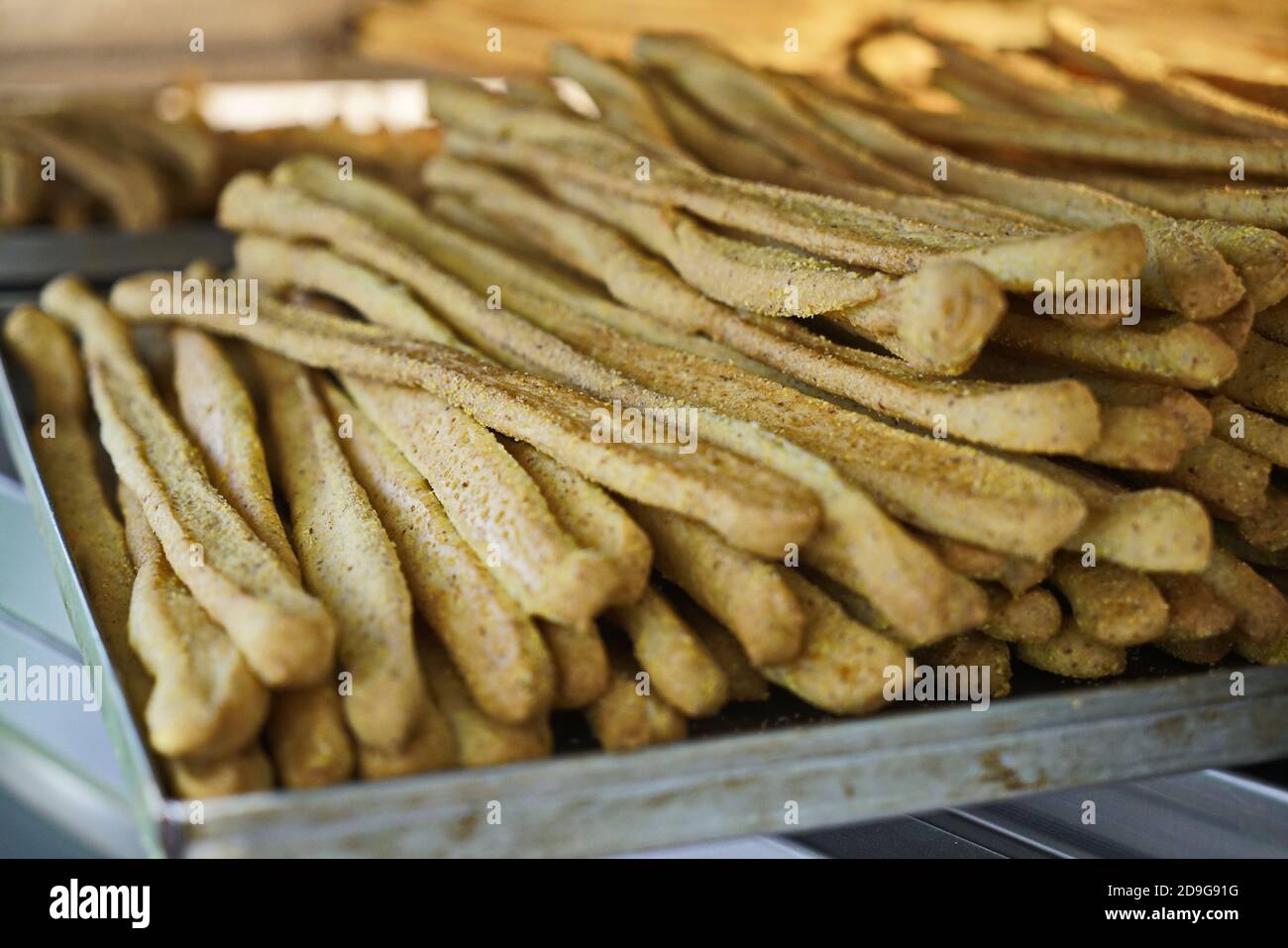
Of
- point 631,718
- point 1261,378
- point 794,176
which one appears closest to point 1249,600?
point 1261,378

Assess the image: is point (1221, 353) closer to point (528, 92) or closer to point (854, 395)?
point (854, 395)

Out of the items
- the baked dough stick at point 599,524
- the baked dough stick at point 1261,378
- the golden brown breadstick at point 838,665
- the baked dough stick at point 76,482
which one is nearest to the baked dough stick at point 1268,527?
the baked dough stick at point 1261,378

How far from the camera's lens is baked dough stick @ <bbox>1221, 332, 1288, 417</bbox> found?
1678 millimetres

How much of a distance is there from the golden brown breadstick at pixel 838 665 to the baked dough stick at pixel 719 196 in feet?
1.46

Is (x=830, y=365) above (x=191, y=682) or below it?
above

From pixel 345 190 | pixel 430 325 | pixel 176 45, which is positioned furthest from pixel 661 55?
pixel 176 45

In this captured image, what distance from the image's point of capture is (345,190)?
2.32 meters

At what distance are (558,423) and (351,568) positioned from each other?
296mm

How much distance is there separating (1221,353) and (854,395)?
1.40ft

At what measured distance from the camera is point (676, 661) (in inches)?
54.4

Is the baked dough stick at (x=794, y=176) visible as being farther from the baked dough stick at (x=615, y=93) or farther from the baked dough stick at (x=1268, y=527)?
the baked dough stick at (x=1268, y=527)

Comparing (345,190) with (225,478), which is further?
(345,190)

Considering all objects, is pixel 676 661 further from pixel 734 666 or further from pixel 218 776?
pixel 218 776
